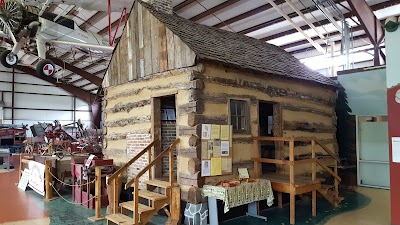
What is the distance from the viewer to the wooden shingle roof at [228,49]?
6442mm

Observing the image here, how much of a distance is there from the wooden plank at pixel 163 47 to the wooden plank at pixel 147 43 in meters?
0.41

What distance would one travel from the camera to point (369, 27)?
1102cm

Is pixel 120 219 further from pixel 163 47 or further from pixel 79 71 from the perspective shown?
pixel 79 71

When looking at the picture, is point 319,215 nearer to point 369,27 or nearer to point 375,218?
point 375,218

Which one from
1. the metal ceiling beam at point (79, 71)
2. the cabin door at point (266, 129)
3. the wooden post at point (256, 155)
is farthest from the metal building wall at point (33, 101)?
the wooden post at point (256, 155)

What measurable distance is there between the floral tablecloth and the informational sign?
5.16m

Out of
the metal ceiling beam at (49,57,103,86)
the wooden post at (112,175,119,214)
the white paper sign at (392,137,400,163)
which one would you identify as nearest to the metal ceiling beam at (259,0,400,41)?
the white paper sign at (392,137,400,163)

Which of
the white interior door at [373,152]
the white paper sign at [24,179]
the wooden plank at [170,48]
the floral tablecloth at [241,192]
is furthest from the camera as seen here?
the white paper sign at [24,179]

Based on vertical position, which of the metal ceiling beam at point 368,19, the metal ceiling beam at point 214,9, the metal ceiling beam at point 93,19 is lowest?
the metal ceiling beam at point 368,19

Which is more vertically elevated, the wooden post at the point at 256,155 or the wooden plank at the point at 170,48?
the wooden plank at the point at 170,48

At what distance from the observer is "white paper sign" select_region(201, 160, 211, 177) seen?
5.92 metres

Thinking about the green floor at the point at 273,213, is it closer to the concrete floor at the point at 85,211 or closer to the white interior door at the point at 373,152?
the concrete floor at the point at 85,211

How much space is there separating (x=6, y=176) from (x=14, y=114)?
1465 centimetres

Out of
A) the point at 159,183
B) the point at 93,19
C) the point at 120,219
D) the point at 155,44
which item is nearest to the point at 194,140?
the point at 159,183
